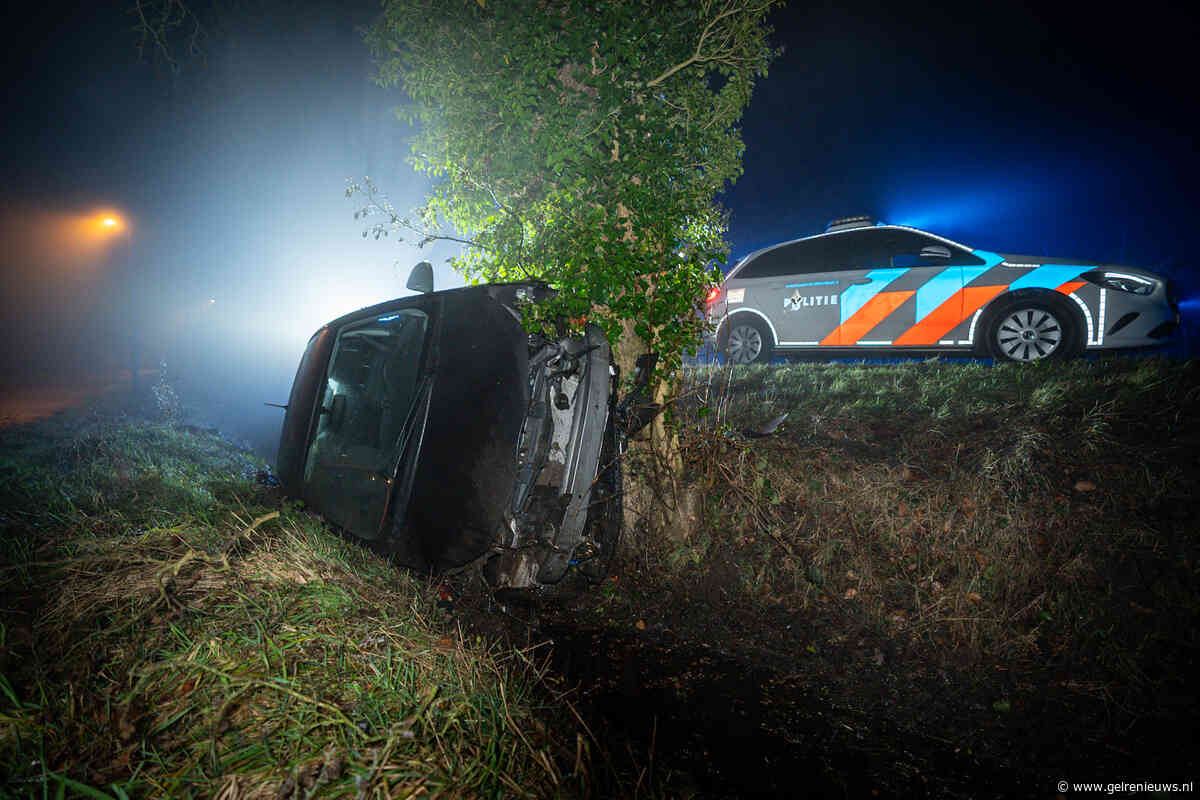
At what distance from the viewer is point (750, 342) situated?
638 centimetres

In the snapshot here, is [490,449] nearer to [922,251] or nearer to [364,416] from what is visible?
[364,416]

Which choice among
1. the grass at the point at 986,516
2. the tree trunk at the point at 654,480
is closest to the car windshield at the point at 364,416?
the tree trunk at the point at 654,480

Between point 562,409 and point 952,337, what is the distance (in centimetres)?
463

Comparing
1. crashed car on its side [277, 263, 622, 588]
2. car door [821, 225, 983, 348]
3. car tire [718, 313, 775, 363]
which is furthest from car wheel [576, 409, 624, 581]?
car door [821, 225, 983, 348]

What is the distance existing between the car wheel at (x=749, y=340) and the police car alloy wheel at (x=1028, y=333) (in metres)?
2.27

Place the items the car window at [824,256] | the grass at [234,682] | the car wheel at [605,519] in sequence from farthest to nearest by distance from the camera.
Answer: the car window at [824,256]
the car wheel at [605,519]
the grass at [234,682]

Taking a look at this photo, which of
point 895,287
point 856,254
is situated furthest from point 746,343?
point 895,287

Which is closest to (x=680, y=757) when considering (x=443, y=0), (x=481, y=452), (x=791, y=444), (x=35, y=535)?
(x=481, y=452)

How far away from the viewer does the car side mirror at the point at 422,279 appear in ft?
10.6

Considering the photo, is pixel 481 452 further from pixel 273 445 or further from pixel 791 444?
pixel 273 445

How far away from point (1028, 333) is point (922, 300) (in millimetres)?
960

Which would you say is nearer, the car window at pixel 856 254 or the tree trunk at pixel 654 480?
the tree trunk at pixel 654 480

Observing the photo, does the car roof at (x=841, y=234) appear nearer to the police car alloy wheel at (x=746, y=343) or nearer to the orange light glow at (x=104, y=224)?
the police car alloy wheel at (x=746, y=343)

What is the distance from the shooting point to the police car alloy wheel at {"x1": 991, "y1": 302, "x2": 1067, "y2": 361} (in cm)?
468
